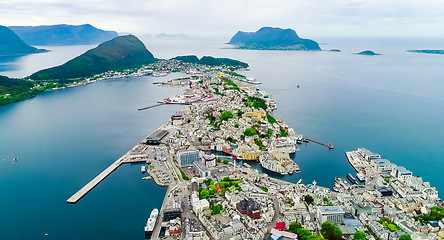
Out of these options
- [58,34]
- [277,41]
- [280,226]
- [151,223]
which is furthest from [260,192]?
[58,34]

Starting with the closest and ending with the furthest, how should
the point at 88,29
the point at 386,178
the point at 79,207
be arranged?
the point at 79,207 < the point at 386,178 < the point at 88,29

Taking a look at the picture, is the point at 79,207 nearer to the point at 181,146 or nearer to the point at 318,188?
the point at 181,146

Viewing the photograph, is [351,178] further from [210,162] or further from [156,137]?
[156,137]

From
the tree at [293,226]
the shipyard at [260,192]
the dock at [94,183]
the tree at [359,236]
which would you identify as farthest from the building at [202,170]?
the tree at [359,236]

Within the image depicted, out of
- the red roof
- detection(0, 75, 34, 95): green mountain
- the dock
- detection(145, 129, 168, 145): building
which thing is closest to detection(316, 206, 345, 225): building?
the red roof

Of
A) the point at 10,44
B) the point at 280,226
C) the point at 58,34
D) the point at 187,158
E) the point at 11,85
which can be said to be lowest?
the point at 280,226

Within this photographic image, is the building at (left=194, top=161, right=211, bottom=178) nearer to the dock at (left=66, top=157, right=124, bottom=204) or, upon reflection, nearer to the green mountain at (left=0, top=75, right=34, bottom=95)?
the dock at (left=66, top=157, right=124, bottom=204)

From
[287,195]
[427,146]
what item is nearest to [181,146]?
[287,195]
